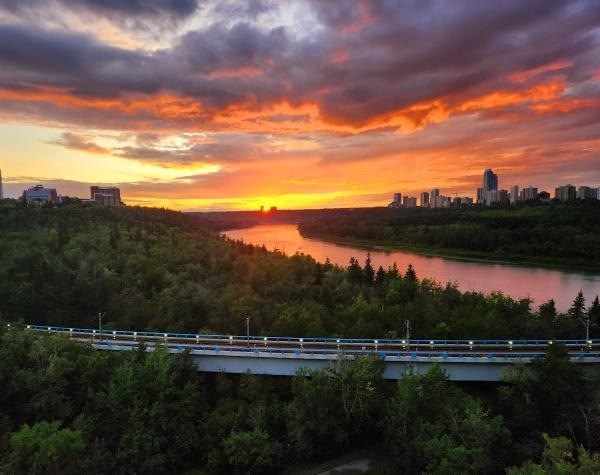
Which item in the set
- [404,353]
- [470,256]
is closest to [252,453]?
[404,353]

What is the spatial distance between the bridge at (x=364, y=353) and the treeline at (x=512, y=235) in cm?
7739

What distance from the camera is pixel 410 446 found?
2373 centimetres

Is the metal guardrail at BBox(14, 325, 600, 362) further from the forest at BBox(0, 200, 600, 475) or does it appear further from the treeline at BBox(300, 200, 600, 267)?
the treeline at BBox(300, 200, 600, 267)

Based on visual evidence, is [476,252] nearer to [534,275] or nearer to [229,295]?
[534,275]

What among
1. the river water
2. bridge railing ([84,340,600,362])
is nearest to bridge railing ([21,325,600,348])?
bridge railing ([84,340,600,362])

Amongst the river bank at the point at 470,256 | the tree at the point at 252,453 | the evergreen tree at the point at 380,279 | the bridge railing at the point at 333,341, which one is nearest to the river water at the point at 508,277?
the river bank at the point at 470,256

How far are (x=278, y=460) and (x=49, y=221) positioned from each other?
80637 mm

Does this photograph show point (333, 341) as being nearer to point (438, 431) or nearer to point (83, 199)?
point (438, 431)

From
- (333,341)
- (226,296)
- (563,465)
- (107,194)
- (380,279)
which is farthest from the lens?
(107,194)

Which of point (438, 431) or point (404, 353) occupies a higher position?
point (404, 353)

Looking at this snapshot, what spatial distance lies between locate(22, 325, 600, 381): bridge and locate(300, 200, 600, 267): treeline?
254ft

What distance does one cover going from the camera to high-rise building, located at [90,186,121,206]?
Answer: 163225 mm

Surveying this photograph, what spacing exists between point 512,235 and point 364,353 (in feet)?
339

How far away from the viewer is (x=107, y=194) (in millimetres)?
171625
